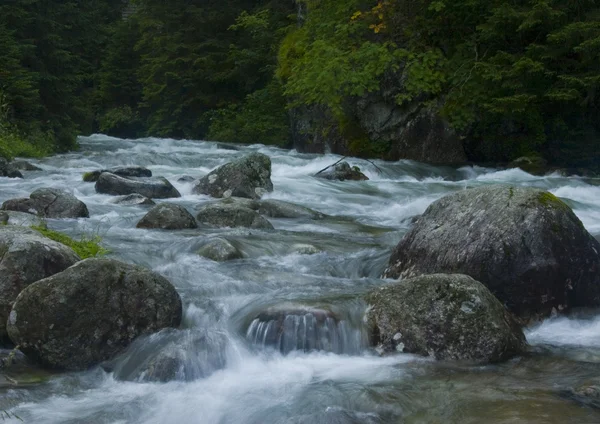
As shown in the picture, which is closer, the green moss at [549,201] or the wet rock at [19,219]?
the green moss at [549,201]

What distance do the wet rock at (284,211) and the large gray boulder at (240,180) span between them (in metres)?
1.42

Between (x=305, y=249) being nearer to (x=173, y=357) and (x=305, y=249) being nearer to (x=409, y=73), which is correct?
(x=173, y=357)

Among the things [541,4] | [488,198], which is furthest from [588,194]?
[488,198]

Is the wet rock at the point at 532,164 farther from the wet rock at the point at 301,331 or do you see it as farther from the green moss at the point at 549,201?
the wet rock at the point at 301,331

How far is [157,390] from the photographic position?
18.1 feet

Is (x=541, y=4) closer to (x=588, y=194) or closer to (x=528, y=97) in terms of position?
(x=528, y=97)

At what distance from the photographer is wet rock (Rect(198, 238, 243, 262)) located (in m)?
8.49

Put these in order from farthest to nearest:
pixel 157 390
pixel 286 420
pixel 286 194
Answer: pixel 286 194
pixel 157 390
pixel 286 420

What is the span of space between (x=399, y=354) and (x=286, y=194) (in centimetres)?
805

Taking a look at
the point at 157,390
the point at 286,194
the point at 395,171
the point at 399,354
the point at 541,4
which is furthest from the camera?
the point at 395,171

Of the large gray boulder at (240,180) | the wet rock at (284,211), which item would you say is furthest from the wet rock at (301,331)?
the large gray boulder at (240,180)

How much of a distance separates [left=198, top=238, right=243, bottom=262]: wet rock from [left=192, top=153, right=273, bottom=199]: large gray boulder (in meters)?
4.41

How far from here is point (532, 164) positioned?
1695cm

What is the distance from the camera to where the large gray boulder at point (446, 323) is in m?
6.02
